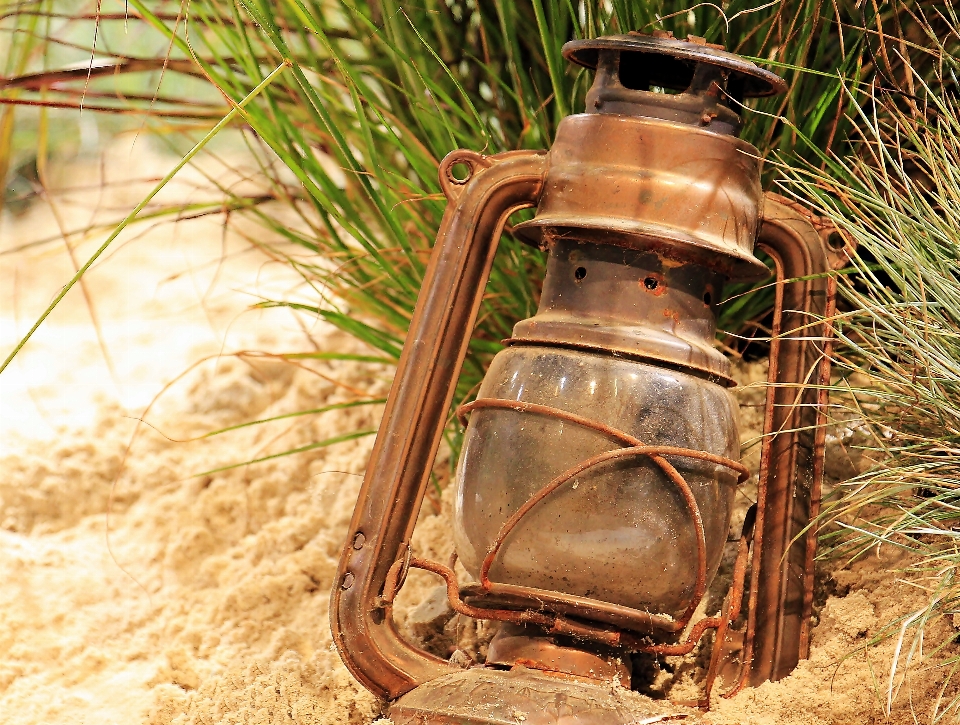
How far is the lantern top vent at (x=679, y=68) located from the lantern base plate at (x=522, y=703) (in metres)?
0.57

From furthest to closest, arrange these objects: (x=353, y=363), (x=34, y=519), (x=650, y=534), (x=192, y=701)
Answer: (x=353, y=363), (x=34, y=519), (x=192, y=701), (x=650, y=534)

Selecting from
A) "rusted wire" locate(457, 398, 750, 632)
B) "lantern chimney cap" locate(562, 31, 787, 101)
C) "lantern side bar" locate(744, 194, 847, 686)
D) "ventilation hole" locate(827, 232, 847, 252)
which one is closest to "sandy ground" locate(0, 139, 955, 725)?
"lantern side bar" locate(744, 194, 847, 686)

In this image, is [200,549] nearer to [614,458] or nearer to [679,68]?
[614,458]

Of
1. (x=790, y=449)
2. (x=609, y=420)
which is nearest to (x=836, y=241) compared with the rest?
(x=790, y=449)

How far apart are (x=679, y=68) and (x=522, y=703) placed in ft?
2.25

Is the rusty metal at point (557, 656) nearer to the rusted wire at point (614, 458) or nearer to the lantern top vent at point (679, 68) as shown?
the rusted wire at point (614, 458)

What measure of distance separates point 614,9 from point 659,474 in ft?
1.91

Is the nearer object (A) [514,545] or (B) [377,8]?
(A) [514,545]

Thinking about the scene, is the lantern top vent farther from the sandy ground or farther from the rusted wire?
the sandy ground

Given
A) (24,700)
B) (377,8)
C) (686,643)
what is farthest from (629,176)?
(24,700)

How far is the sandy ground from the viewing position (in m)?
1.08

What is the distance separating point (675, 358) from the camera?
990 mm

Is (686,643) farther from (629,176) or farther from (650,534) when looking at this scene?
(629,176)

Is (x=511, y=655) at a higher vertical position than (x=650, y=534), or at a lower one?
lower
